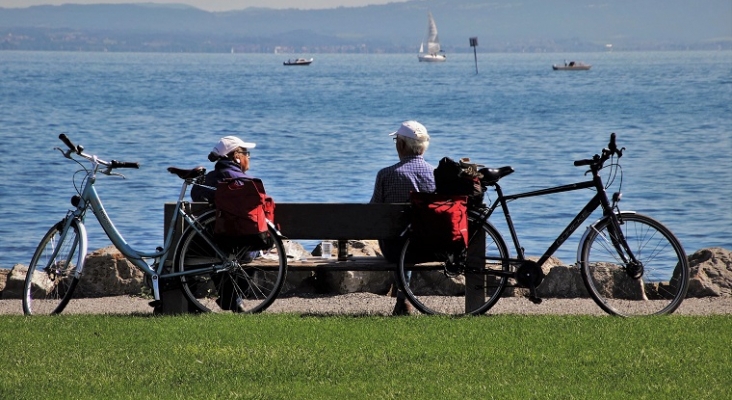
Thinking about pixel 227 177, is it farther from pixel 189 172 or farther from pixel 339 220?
pixel 339 220

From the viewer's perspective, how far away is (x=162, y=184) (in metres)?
29.3

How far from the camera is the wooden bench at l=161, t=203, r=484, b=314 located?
297 inches

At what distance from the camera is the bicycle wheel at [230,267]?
292 inches

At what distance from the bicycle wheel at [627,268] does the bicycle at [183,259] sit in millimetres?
1988

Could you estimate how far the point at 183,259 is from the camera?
24.6 feet

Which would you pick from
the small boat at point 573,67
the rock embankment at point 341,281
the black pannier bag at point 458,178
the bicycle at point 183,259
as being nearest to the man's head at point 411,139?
the black pannier bag at point 458,178

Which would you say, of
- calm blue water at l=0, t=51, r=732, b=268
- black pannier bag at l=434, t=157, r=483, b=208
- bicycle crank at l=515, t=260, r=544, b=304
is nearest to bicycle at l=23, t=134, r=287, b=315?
black pannier bag at l=434, t=157, r=483, b=208

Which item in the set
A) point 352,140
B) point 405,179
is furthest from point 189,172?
point 352,140

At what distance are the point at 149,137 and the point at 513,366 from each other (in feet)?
137

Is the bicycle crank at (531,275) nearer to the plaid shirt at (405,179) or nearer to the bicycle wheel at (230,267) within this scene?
the plaid shirt at (405,179)

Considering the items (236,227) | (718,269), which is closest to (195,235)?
(236,227)

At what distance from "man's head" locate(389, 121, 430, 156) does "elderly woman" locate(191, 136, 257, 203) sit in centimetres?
100

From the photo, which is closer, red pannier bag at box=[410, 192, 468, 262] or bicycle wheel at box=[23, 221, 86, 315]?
red pannier bag at box=[410, 192, 468, 262]

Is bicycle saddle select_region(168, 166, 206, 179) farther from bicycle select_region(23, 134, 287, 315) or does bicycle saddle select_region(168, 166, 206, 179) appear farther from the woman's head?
the woman's head
